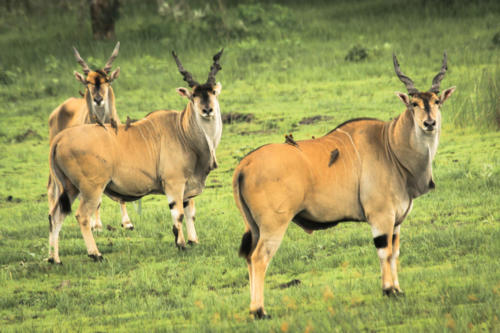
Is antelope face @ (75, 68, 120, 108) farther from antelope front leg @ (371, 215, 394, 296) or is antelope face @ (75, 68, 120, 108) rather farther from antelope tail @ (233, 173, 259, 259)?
antelope front leg @ (371, 215, 394, 296)

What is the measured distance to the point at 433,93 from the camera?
21.3ft

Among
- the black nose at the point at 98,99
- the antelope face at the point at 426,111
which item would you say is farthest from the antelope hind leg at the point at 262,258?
the black nose at the point at 98,99

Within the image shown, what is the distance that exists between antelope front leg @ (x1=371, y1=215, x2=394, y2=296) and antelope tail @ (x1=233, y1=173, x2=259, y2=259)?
94 cm

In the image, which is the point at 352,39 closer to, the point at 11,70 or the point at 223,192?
the point at 11,70

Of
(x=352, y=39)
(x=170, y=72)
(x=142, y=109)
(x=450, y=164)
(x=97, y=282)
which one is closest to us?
(x=97, y=282)

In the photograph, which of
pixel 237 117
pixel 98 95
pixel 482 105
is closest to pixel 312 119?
pixel 237 117

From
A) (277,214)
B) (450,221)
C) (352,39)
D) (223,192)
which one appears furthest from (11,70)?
(277,214)

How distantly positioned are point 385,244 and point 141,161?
134 inches

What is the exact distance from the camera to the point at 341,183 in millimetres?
6422

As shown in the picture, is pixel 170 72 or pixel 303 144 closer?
pixel 303 144

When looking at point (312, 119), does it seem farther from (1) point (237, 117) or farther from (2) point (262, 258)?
(2) point (262, 258)

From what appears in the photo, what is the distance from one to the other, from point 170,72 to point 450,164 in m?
9.73

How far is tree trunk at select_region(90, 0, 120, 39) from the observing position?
73.1ft

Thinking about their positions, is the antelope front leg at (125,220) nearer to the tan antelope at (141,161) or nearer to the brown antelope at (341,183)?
the tan antelope at (141,161)
